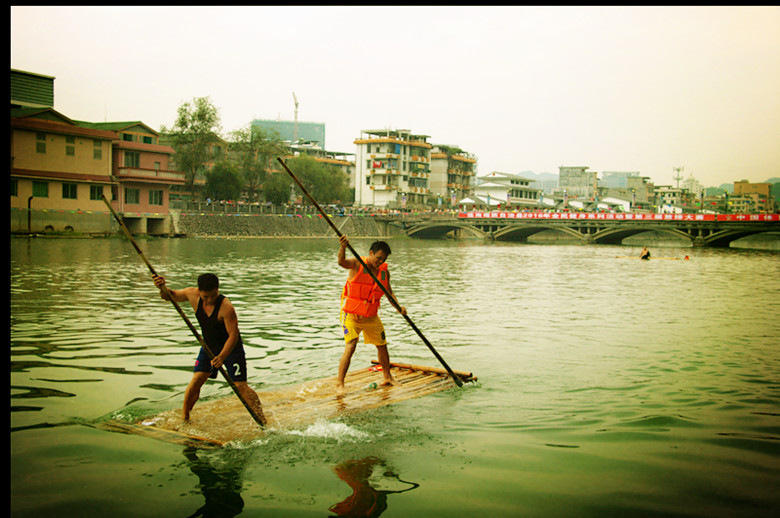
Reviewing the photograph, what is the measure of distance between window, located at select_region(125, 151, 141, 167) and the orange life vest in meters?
51.6

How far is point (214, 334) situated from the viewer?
6.70 metres

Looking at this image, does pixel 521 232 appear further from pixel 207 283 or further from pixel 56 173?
pixel 207 283

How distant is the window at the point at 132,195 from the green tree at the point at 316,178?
21.3m

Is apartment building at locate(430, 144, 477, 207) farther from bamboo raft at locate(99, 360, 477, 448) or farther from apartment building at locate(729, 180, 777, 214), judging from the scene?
bamboo raft at locate(99, 360, 477, 448)

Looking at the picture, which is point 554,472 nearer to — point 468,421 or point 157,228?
point 468,421

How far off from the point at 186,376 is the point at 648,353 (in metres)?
8.44

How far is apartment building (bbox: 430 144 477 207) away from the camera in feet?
355

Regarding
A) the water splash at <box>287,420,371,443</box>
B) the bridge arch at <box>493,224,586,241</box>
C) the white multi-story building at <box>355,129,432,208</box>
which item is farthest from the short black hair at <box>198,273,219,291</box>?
the white multi-story building at <box>355,129,432,208</box>

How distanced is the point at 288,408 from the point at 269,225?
2404 inches

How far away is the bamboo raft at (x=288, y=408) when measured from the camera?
6543mm

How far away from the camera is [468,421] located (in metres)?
7.69

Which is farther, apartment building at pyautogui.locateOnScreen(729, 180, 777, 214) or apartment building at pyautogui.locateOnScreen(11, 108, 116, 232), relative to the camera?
apartment building at pyautogui.locateOnScreen(729, 180, 777, 214)

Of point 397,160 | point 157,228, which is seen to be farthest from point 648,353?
point 397,160

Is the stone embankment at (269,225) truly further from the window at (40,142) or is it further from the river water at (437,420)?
the river water at (437,420)
